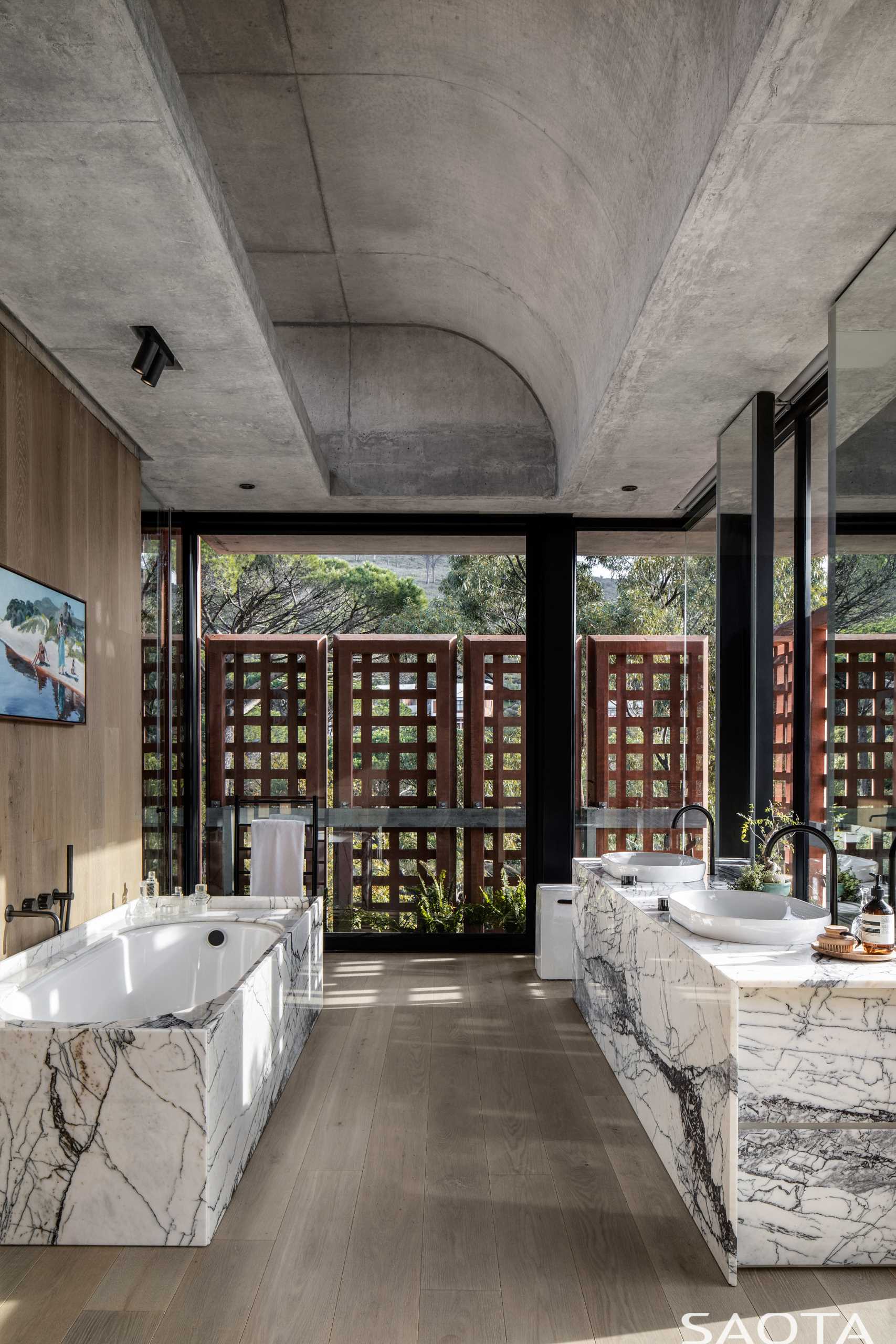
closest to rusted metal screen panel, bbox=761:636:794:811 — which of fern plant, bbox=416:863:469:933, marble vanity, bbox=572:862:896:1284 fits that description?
marble vanity, bbox=572:862:896:1284

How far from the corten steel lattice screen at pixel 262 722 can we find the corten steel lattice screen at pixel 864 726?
322 centimetres

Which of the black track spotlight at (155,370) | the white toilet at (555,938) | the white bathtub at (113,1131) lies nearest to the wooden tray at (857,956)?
the white bathtub at (113,1131)

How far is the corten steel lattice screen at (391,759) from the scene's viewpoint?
5406mm

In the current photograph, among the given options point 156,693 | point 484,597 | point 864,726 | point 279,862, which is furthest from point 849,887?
point 156,693

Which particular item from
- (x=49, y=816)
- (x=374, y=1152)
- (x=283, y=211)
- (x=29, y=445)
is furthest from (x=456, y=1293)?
(x=283, y=211)

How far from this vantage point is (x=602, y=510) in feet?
17.5

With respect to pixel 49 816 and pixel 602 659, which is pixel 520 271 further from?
pixel 49 816

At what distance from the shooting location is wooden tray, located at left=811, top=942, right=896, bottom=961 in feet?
7.68

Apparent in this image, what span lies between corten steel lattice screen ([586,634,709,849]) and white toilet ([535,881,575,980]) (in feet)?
1.88

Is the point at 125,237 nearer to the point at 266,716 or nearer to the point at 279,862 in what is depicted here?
the point at 266,716

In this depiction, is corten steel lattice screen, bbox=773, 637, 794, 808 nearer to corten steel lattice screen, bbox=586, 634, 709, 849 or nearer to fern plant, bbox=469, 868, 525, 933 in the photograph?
corten steel lattice screen, bbox=586, 634, 709, 849

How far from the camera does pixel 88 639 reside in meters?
3.70

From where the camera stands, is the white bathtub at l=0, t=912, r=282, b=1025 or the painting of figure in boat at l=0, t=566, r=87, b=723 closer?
the painting of figure in boat at l=0, t=566, r=87, b=723

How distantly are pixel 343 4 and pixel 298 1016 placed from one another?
131 inches
